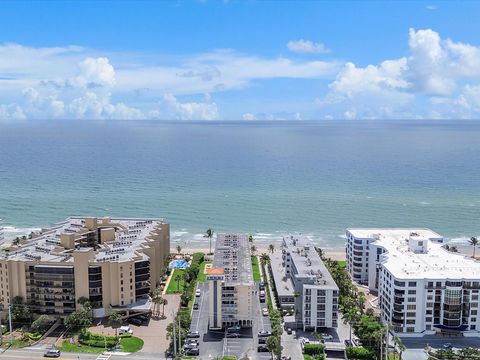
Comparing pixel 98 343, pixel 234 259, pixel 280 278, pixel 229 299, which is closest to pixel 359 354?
pixel 229 299

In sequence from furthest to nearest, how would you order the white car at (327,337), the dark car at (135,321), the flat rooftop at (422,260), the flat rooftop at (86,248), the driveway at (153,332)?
the flat rooftop at (86,248) < the dark car at (135,321) < the flat rooftop at (422,260) < the white car at (327,337) < the driveway at (153,332)

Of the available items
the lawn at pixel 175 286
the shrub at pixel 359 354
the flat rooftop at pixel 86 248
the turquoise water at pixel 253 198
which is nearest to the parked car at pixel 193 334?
the flat rooftop at pixel 86 248

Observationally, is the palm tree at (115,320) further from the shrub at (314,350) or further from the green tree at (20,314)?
the shrub at (314,350)

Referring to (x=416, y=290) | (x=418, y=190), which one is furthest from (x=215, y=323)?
(x=418, y=190)

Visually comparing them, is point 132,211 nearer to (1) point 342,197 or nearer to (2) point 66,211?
(2) point 66,211

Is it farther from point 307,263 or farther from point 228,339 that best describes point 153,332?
point 307,263
